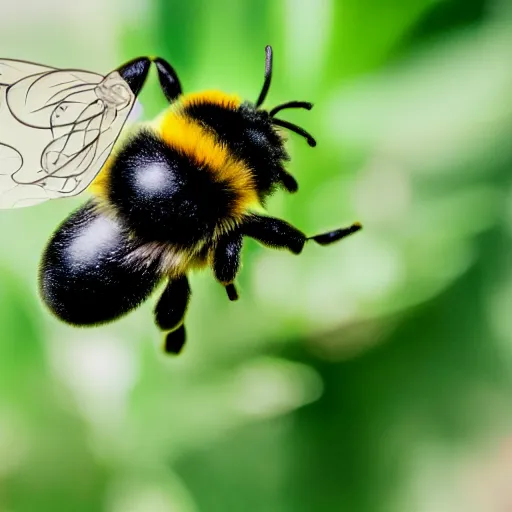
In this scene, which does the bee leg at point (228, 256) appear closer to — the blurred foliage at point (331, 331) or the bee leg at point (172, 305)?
the bee leg at point (172, 305)

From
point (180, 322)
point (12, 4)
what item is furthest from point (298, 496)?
point (12, 4)

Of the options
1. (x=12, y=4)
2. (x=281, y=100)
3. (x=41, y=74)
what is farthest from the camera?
(x=12, y=4)

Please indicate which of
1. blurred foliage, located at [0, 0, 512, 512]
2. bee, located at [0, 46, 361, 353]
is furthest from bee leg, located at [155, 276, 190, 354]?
blurred foliage, located at [0, 0, 512, 512]

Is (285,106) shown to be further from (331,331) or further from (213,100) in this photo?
(331,331)

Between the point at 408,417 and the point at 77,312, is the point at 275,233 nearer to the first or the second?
the point at 77,312

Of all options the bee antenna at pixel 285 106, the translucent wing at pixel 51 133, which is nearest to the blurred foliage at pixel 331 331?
the bee antenna at pixel 285 106

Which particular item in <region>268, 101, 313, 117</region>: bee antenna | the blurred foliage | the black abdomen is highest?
<region>268, 101, 313, 117</region>: bee antenna

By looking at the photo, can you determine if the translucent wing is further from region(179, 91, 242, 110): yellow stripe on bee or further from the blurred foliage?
the blurred foliage
